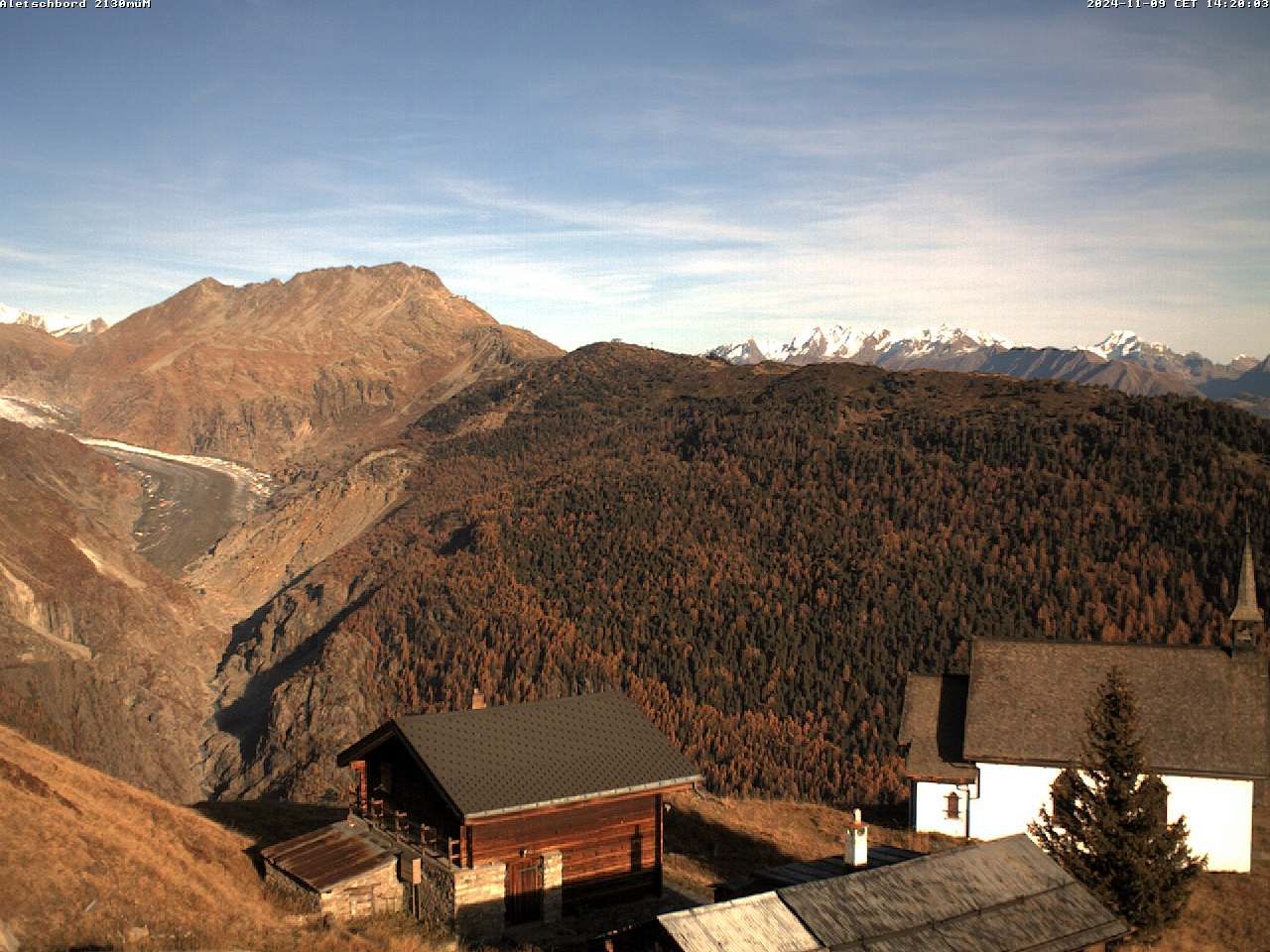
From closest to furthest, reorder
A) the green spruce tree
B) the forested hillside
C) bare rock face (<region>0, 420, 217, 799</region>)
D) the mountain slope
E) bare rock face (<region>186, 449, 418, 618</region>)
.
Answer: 1. the mountain slope
2. the green spruce tree
3. bare rock face (<region>0, 420, 217, 799</region>)
4. the forested hillside
5. bare rock face (<region>186, 449, 418, 618</region>)

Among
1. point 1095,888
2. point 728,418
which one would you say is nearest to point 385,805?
point 1095,888

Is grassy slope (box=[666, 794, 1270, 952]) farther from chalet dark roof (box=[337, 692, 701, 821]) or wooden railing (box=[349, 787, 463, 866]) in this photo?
wooden railing (box=[349, 787, 463, 866])

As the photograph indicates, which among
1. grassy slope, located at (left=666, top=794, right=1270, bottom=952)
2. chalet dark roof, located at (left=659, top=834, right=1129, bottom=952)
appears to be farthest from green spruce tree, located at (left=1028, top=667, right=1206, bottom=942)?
chalet dark roof, located at (left=659, top=834, right=1129, bottom=952)

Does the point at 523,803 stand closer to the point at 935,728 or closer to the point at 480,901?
the point at 480,901

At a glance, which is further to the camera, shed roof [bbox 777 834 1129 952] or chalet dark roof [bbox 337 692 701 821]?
chalet dark roof [bbox 337 692 701 821]

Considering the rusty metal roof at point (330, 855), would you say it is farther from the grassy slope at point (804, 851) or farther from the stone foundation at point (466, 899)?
the grassy slope at point (804, 851)

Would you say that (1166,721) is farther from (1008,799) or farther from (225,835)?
(225,835)

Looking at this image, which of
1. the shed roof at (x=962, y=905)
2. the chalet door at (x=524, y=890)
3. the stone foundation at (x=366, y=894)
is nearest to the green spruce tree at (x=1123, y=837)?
the shed roof at (x=962, y=905)
